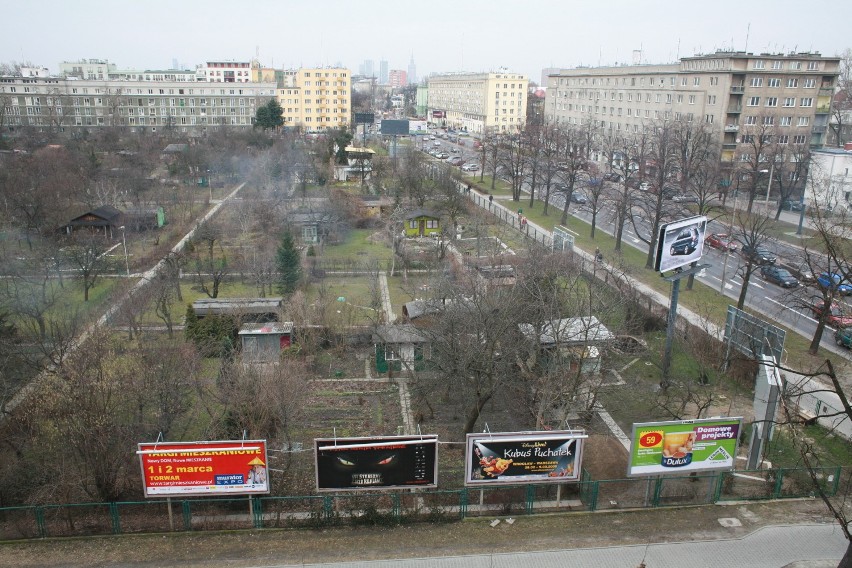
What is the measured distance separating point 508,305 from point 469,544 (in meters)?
6.38

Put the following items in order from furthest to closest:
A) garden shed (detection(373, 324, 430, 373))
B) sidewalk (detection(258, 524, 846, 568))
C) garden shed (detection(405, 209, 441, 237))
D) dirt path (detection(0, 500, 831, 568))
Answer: garden shed (detection(405, 209, 441, 237))
garden shed (detection(373, 324, 430, 373))
dirt path (detection(0, 500, 831, 568))
sidewalk (detection(258, 524, 846, 568))

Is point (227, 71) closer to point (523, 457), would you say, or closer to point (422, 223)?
point (422, 223)

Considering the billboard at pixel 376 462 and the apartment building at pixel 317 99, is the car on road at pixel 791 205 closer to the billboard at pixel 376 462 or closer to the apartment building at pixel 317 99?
the billboard at pixel 376 462

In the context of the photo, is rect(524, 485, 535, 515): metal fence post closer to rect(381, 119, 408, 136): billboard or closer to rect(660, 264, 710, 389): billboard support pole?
rect(660, 264, 710, 389): billboard support pole

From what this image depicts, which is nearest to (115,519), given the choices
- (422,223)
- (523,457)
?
(523,457)

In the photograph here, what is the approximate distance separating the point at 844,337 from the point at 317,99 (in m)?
86.0

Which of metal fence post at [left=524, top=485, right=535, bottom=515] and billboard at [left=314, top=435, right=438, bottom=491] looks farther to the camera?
metal fence post at [left=524, top=485, right=535, bottom=515]

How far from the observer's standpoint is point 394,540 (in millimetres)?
13383

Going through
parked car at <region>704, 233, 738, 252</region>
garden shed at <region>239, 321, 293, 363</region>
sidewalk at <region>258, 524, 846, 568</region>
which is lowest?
sidewalk at <region>258, 524, 846, 568</region>

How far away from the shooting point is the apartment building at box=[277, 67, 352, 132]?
9719 centimetres

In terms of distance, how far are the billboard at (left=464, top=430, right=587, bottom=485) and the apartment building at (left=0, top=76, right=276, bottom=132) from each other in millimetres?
78077

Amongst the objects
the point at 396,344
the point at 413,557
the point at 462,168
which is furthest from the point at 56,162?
the point at 413,557

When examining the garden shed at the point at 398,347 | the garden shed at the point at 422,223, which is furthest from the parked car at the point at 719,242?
the garden shed at the point at 398,347

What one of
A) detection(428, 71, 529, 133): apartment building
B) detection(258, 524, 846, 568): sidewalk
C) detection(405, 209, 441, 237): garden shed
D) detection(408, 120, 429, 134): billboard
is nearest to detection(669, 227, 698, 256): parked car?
detection(258, 524, 846, 568): sidewalk
